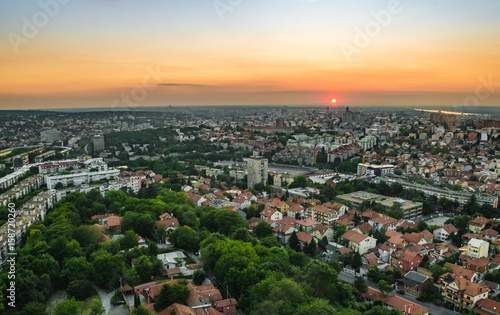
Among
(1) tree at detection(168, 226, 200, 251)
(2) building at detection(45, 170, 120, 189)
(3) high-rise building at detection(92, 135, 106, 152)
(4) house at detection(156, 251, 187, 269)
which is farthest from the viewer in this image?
(3) high-rise building at detection(92, 135, 106, 152)

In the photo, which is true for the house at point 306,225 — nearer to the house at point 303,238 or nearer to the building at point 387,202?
the house at point 303,238

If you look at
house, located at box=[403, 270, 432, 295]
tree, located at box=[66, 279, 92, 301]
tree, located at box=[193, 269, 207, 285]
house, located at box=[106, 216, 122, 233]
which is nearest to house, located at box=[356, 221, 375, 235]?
house, located at box=[403, 270, 432, 295]

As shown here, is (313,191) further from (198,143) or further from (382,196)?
(198,143)

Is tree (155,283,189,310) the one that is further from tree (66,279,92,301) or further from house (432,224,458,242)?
house (432,224,458,242)

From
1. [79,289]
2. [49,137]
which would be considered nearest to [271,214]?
[79,289]

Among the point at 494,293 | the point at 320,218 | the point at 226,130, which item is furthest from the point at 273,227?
the point at 226,130

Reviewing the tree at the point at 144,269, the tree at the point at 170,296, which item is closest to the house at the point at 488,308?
the tree at the point at 170,296

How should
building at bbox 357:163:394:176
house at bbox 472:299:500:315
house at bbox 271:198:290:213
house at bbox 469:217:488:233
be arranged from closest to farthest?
house at bbox 472:299:500:315 < house at bbox 469:217:488:233 < house at bbox 271:198:290:213 < building at bbox 357:163:394:176
